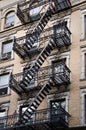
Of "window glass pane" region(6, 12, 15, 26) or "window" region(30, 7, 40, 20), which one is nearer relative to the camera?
"window" region(30, 7, 40, 20)

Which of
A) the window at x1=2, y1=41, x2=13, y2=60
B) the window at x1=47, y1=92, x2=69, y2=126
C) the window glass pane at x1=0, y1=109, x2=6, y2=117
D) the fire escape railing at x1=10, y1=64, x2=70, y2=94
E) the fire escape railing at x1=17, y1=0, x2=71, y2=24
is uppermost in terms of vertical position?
the fire escape railing at x1=17, y1=0, x2=71, y2=24

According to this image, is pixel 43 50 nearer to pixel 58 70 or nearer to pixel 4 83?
pixel 58 70

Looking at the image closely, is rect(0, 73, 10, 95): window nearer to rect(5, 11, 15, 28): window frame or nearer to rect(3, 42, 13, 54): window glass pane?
rect(3, 42, 13, 54): window glass pane

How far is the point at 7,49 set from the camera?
2980cm

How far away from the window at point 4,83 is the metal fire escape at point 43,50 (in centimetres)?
224

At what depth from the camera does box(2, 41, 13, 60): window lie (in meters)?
29.1

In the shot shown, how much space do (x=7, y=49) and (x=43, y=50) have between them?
584cm

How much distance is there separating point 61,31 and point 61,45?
110 cm

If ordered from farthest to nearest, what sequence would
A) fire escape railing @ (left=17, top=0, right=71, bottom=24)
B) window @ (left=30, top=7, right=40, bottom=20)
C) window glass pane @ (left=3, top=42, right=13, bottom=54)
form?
window glass pane @ (left=3, top=42, right=13, bottom=54), window @ (left=30, top=7, right=40, bottom=20), fire escape railing @ (left=17, top=0, right=71, bottom=24)

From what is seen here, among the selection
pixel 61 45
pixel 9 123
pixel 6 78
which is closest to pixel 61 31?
pixel 61 45

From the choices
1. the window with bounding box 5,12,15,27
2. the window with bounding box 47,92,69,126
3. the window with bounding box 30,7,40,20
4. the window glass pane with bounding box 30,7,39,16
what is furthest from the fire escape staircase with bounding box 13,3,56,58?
the window with bounding box 5,12,15,27

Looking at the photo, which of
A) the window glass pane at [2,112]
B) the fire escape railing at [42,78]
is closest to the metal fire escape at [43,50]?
the fire escape railing at [42,78]

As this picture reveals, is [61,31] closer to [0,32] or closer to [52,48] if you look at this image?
[52,48]

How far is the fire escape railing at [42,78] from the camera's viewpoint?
2392cm
